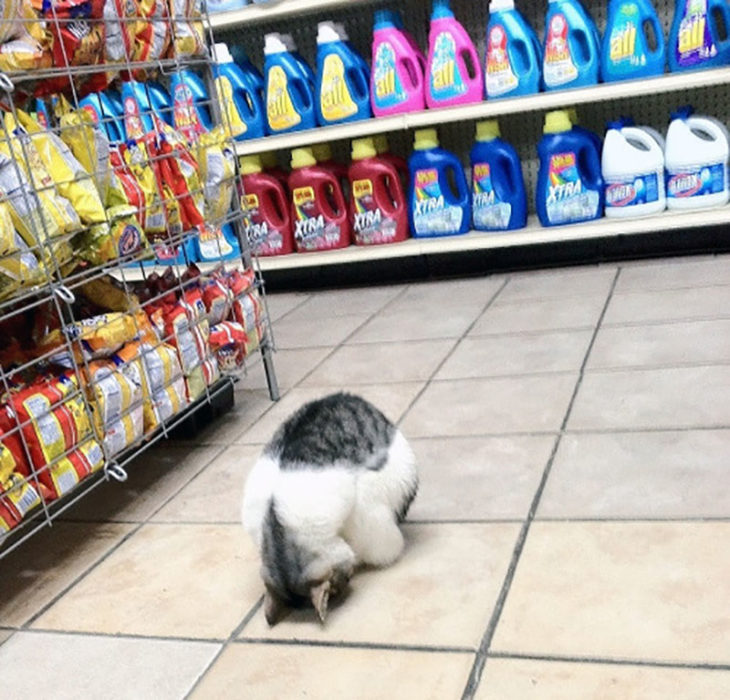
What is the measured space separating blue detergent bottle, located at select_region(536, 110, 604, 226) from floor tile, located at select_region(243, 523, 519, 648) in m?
1.65

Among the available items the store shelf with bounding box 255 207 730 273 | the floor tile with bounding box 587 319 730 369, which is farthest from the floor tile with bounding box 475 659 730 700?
the store shelf with bounding box 255 207 730 273

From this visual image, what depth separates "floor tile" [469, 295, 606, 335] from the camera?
218cm

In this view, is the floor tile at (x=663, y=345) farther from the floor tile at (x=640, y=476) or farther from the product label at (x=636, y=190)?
the product label at (x=636, y=190)

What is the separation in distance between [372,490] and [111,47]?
96 centimetres

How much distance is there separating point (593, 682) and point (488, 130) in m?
2.13

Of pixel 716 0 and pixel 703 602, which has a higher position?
pixel 716 0

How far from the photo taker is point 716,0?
2.38 meters

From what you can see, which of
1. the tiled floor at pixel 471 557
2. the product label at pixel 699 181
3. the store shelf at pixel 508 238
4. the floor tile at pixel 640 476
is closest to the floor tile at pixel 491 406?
the tiled floor at pixel 471 557

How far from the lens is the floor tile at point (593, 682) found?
0.87m

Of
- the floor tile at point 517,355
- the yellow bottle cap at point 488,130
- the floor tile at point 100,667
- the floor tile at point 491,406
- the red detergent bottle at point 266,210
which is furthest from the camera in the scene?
the red detergent bottle at point 266,210

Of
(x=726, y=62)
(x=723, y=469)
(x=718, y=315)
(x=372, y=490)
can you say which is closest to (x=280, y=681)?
(x=372, y=490)

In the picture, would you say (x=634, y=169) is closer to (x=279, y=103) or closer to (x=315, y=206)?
(x=315, y=206)

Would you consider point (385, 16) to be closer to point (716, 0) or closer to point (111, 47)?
point (716, 0)

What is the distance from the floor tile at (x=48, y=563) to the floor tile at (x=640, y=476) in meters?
0.75
